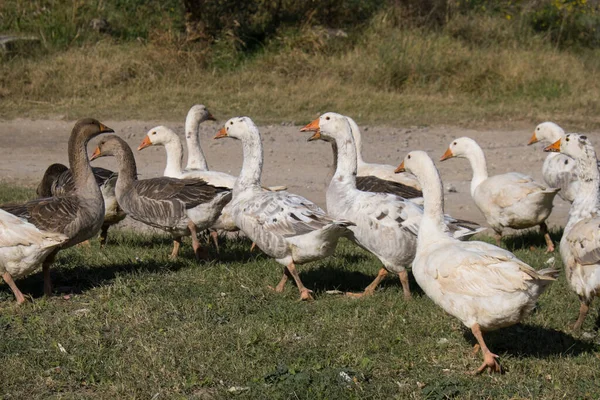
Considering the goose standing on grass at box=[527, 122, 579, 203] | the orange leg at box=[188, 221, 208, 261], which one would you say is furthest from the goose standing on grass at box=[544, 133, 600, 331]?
the orange leg at box=[188, 221, 208, 261]

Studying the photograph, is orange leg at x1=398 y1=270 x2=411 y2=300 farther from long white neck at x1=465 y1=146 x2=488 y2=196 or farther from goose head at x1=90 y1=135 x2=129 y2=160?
goose head at x1=90 y1=135 x2=129 y2=160

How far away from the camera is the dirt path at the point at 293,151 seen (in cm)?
1192

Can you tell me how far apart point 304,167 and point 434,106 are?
3.95 m

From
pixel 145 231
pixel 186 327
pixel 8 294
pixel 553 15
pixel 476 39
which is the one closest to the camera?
pixel 186 327

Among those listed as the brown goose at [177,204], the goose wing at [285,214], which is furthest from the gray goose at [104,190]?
the goose wing at [285,214]

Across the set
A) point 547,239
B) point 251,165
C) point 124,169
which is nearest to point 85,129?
point 124,169

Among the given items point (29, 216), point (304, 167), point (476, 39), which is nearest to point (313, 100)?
point (304, 167)

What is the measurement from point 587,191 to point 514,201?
69.1 inches

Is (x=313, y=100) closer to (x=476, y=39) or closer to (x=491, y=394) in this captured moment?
(x=476, y=39)

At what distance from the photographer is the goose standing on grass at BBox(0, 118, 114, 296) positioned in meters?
6.70

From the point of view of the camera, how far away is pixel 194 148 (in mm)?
9898

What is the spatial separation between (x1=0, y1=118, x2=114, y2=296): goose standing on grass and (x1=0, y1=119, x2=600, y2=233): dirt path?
398 centimetres

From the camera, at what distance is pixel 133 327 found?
598 cm

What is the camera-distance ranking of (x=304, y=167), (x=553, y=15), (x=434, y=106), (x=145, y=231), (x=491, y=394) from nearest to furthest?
(x=491, y=394) < (x=145, y=231) < (x=304, y=167) < (x=434, y=106) < (x=553, y=15)
